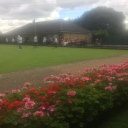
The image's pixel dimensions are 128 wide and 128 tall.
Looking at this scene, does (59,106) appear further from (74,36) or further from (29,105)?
(74,36)

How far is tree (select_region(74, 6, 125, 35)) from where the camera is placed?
2142 inches

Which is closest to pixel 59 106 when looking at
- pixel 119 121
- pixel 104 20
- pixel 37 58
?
pixel 119 121

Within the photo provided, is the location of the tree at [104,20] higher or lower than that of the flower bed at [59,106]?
higher

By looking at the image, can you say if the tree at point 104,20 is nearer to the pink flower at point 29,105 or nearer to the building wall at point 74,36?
the building wall at point 74,36

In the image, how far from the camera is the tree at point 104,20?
5441cm

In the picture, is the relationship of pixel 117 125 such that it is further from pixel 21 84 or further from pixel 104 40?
pixel 104 40

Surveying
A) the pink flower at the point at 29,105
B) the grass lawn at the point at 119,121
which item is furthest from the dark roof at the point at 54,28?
the pink flower at the point at 29,105

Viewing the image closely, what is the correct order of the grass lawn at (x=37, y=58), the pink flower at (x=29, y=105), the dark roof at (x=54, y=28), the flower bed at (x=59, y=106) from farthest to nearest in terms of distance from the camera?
the dark roof at (x=54, y=28) → the grass lawn at (x=37, y=58) → the pink flower at (x=29, y=105) → the flower bed at (x=59, y=106)

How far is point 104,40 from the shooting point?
4147cm

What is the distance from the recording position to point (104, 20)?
54.6 meters

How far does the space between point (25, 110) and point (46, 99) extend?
0.52m

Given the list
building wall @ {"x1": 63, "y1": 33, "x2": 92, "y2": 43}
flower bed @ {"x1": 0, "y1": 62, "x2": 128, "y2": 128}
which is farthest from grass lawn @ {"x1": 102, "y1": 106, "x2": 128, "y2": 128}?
building wall @ {"x1": 63, "y1": 33, "x2": 92, "y2": 43}

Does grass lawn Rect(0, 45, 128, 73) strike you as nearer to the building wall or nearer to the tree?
the building wall

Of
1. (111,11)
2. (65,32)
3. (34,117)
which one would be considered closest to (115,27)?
(111,11)
